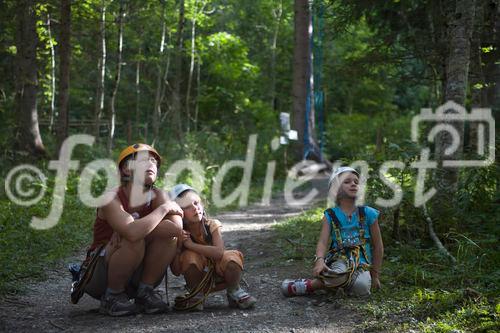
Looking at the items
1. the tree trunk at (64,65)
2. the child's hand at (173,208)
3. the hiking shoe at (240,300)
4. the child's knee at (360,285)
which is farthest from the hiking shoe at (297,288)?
the tree trunk at (64,65)

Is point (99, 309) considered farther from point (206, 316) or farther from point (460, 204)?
point (460, 204)

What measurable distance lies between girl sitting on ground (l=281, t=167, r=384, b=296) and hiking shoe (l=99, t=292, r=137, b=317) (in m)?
1.34

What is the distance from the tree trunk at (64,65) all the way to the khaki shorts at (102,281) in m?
10.5

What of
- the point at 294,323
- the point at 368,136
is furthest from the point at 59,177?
the point at 368,136

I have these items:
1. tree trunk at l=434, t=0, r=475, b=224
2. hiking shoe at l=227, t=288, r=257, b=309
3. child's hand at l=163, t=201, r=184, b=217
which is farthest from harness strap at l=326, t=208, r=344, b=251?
tree trunk at l=434, t=0, r=475, b=224

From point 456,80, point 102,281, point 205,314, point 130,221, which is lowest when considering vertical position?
point 205,314

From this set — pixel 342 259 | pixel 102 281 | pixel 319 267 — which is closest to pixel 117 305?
pixel 102 281

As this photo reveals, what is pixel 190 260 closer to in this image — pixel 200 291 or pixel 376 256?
pixel 200 291

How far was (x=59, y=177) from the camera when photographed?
1324 cm

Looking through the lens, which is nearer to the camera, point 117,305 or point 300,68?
point 117,305

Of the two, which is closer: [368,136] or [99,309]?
[99,309]

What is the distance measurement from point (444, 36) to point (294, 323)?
672 cm

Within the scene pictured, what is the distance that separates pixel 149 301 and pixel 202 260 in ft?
1.67

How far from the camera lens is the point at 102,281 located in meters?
4.80
